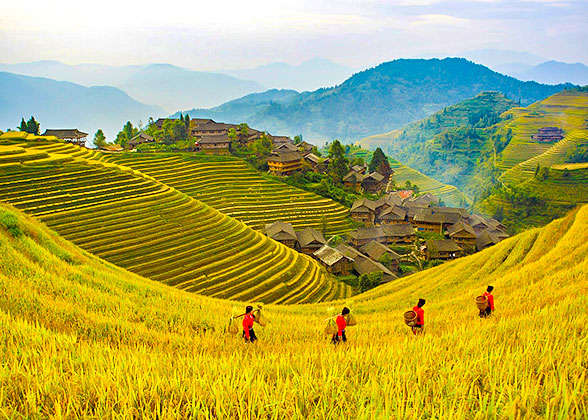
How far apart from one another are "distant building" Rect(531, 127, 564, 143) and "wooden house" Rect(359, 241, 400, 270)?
98542mm

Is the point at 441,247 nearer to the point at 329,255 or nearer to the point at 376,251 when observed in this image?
the point at 376,251

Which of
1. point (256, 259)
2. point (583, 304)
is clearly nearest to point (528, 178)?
point (256, 259)

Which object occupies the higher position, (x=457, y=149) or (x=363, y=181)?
(x=457, y=149)

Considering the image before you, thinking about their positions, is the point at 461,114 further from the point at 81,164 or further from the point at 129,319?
the point at 129,319

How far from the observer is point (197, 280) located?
27609mm

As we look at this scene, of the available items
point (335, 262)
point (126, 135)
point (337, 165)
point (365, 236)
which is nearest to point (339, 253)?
point (335, 262)

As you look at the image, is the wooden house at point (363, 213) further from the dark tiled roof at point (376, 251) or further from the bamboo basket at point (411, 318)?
the bamboo basket at point (411, 318)

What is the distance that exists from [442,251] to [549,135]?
3788 inches

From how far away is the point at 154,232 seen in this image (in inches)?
1249

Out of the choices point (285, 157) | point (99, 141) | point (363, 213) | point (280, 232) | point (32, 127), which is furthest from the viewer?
point (99, 141)

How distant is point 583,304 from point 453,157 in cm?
15647

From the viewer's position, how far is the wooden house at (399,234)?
54031 mm

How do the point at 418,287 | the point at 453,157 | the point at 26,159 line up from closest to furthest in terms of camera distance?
the point at 418,287, the point at 26,159, the point at 453,157

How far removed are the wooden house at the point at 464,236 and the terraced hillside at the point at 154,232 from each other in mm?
26936
